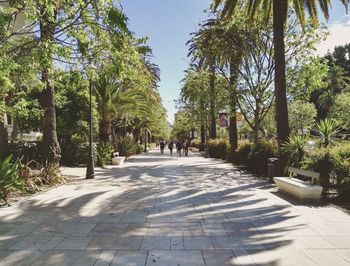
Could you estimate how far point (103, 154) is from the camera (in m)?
24.5

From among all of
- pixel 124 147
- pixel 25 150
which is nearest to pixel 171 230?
pixel 25 150

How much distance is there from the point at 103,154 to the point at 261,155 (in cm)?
996

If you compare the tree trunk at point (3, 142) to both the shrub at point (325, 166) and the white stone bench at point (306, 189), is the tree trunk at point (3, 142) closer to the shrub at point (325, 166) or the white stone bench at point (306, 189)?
the white stone bench at point (306, 189)

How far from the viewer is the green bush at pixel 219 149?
3105cm

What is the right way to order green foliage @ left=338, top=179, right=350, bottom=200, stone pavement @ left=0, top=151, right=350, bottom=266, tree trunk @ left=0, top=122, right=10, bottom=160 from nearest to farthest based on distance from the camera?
1. stone pavement @ left=0, top=151, right=350, bottom=266
2. green foliage @ left=338, top=179, right=350, bottom=200
3. tree trunk @ left=0, top=122, right=10, bottom=160

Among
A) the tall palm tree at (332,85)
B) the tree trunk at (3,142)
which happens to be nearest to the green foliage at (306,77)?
the tree trunk at (3,142)

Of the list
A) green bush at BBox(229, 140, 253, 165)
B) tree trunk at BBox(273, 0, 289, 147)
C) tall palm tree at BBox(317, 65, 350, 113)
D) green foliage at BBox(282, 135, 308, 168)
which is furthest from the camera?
tall palm tree at BBox(317, 65, 350, 113)

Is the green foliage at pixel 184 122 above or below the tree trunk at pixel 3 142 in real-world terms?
above

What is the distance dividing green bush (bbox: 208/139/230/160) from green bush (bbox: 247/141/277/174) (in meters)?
10.4

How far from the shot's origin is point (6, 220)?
8.80 m

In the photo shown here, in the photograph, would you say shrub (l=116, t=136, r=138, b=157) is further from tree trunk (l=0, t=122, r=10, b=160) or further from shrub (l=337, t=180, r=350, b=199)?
shrub (l=337, t=180, r=350, b=199)

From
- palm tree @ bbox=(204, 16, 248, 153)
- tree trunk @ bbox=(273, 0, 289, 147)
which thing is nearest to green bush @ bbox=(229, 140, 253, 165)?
palm tree @ bbox=(204, 16, 248, 153)

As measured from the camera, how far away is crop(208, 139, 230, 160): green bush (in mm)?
31050

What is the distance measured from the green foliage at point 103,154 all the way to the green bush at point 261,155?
28.0 feet
